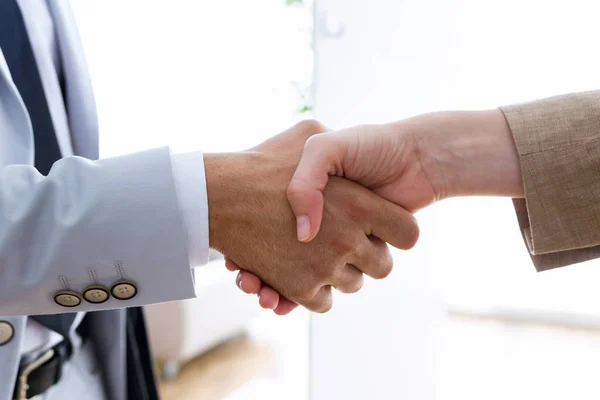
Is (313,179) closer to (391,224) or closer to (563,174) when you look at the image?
(391,224)

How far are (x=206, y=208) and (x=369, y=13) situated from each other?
1.07 m

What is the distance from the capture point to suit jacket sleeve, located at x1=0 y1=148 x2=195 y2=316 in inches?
31.8

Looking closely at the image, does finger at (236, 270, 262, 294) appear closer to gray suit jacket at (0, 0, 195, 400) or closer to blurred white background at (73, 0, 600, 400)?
gray suit jacket at (0, 0, 195, 400)

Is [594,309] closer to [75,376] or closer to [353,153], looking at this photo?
[353,153]

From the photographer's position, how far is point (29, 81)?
1.07 meters

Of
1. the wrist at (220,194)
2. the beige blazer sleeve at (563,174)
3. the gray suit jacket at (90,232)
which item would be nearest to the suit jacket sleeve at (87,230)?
the gray suit jacket at (90,232)

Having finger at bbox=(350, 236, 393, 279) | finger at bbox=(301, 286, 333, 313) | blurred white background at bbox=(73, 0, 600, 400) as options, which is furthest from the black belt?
blurred white background at bbox=(73, 0, 600, 400)

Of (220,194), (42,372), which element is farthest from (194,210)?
(42,372)

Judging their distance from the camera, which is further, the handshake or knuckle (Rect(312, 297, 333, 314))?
knuckle (Rect(312, 297, 333, 314))

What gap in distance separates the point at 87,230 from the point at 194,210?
0.17 meters

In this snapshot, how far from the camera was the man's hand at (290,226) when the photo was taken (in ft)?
3.36

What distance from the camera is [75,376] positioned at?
1.15 metres

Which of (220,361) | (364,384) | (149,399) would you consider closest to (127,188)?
(149,399)

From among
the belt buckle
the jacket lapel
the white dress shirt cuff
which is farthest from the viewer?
the jacket lapel
